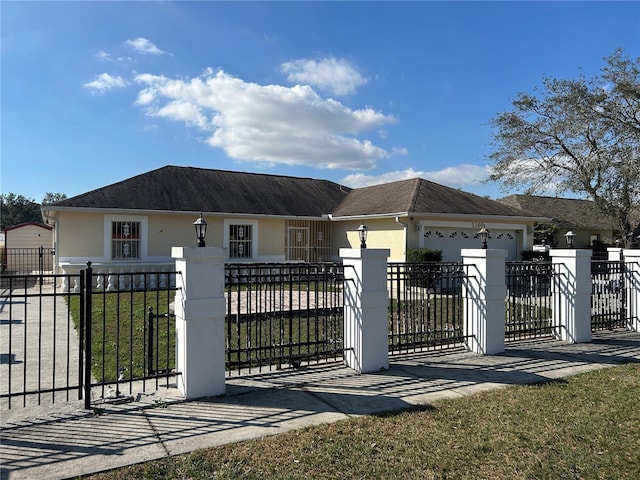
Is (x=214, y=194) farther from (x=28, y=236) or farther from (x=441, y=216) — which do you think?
(x=28, y=236)

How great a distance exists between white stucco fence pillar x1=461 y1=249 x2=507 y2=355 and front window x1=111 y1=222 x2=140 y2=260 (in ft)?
47.5

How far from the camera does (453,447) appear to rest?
3736 mm

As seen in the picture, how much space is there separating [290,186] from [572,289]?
18.0 m

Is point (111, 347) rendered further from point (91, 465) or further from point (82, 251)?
point (82, 251)

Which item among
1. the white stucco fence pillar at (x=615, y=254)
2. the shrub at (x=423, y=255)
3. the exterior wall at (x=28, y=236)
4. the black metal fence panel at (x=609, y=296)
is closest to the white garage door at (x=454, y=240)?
the shrub at (x=423, y=255)

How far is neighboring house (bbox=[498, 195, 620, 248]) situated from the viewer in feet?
94.7

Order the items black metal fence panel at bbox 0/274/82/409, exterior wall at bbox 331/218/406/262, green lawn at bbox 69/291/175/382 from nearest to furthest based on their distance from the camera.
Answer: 1. black metal fence panel at bbox 0/274/82/409
2. green lawn at bbox 69/291/175/382
3. exterior wall at bbox 331/218/406/262

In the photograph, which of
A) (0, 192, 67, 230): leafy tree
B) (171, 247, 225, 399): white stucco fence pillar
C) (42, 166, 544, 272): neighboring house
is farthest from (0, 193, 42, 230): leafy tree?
(171, 247, 225, 399): white stucco fence pillar

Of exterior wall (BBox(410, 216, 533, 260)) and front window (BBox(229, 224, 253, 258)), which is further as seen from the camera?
front window (BBox(229, 224, 253, 258))

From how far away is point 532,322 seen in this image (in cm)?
842

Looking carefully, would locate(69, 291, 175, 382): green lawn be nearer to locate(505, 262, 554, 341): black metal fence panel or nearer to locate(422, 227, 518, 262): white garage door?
locate(505, 262, 554, 341): black metal fence panel

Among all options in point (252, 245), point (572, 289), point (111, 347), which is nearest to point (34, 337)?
point (111, 347)

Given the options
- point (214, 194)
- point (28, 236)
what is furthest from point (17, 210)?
point (214, 194)

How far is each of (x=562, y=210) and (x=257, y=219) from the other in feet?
78.4
